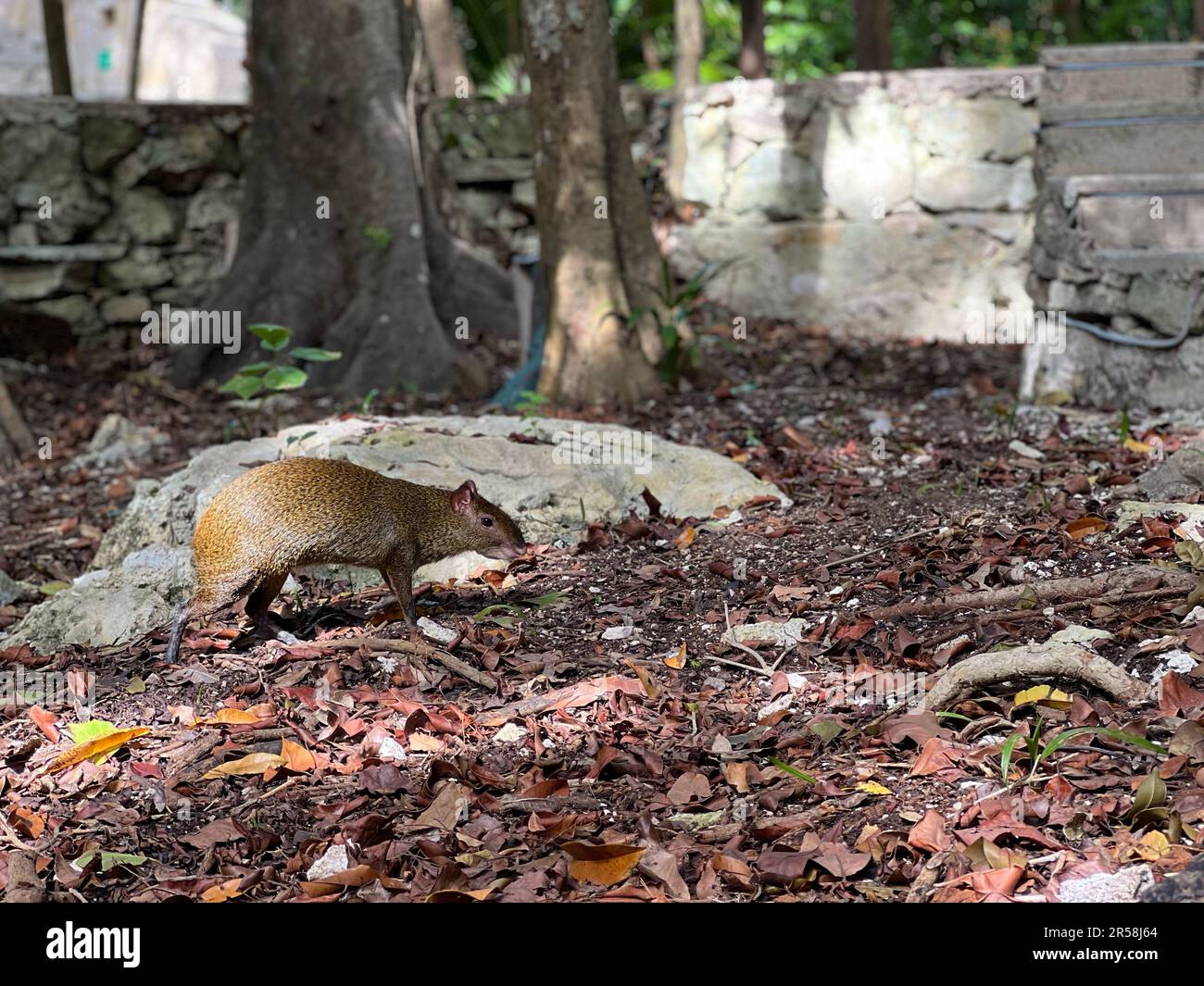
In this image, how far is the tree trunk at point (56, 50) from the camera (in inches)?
423

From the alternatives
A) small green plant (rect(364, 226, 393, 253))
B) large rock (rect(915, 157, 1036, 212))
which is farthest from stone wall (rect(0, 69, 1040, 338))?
small green plant (rect(364, 226, 393, 253))

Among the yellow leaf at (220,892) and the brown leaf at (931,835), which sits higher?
the brown leaf at (931,835)

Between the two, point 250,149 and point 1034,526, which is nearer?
point 1034,526

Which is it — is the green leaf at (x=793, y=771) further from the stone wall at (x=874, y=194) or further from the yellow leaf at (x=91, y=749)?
the stone wall at (x=874, y=194)

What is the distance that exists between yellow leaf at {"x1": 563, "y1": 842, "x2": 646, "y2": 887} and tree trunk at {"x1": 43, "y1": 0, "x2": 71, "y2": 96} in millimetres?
9680

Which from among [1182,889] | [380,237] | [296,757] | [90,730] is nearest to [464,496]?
[296,757]

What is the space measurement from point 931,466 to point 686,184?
4.77 m

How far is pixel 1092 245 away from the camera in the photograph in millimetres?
6613

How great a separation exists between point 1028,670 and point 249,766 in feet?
6.71

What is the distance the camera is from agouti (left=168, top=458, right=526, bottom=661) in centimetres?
422

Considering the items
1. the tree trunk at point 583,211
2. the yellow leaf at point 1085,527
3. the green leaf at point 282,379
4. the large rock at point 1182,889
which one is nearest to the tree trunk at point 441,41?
the tree trunk at point 583,211

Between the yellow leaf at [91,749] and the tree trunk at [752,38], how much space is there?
10.1 metres
